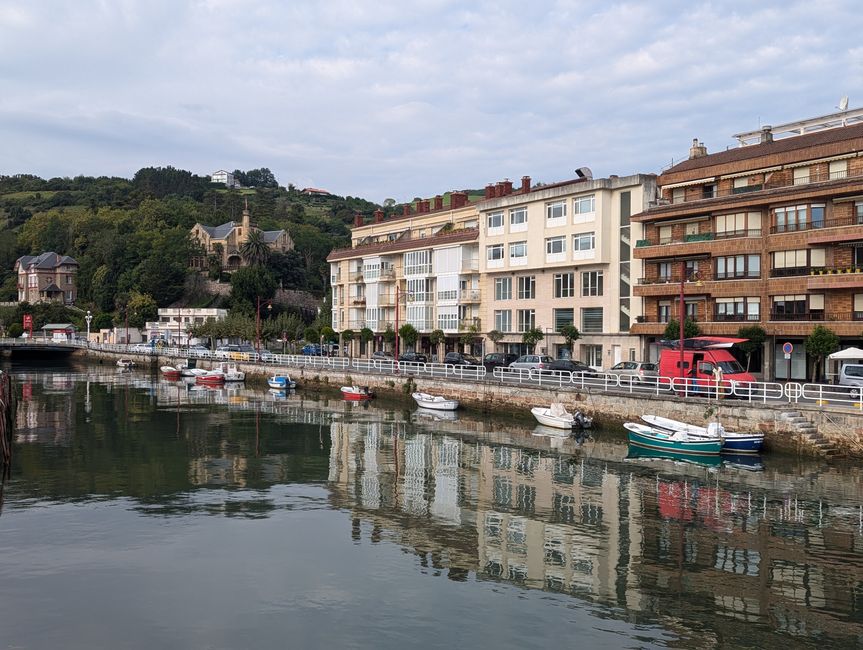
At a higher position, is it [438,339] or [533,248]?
[533,248]

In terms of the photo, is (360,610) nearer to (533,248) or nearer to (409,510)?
(409,510)

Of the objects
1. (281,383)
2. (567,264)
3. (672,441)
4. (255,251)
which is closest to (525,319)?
(567,264)

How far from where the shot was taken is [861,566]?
2183 cm

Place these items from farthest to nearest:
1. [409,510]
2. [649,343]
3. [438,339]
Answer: [438,339] < [649,343] < [409,510]

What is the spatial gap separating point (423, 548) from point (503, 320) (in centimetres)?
4949

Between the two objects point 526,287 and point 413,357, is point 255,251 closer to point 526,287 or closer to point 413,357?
point 413,357

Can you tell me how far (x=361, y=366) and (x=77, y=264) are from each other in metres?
121

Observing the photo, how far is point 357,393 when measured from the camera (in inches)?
2547

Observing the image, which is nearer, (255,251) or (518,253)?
(518,253)

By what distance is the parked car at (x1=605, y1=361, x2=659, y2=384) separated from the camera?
4684cm

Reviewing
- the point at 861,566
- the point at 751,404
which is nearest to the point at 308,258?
the point at 751,404

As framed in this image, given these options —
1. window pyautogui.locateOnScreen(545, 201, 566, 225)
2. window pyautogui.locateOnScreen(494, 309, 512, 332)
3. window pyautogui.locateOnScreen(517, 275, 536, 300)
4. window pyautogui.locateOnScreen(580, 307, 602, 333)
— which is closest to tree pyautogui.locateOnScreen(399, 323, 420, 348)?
window pyautogui.locateOnScreen(494, 309, 512, 332)

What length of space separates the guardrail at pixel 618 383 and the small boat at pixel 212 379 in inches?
178

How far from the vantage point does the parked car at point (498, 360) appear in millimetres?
64625
